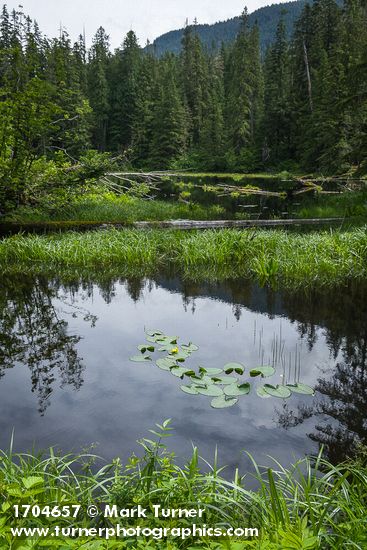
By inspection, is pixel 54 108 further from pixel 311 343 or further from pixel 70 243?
pixel 311 343

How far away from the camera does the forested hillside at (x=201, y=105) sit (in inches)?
513

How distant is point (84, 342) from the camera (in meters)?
6.80

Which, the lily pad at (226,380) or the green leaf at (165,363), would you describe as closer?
the lily pad at (226,380)

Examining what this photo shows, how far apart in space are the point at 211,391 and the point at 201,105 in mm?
73343

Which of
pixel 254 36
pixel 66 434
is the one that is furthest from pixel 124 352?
pixel 254 36

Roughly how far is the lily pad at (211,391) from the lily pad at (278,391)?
561mm

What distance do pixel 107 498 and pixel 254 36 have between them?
66371 millimetres

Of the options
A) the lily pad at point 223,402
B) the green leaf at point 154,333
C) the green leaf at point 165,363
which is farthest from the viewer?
the green leaf at point 154,333

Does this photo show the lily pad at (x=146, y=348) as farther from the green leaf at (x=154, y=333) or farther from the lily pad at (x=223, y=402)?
the lily pad at (x=223, y=402)

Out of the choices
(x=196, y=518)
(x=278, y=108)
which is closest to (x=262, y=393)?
(x=196, y=518)

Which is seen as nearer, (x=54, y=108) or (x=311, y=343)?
(x=311, y=343)

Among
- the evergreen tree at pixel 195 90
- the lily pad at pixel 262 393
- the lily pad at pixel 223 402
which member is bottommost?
the lily pad at pixel 262 393

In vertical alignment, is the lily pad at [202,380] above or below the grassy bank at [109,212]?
below

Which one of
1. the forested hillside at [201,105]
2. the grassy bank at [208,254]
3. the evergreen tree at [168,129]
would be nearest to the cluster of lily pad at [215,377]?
the grassy bank at [208,254]
